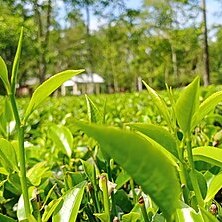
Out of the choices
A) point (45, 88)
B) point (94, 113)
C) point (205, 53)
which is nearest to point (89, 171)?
point (94, 113)

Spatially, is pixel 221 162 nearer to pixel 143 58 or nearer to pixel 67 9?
pixel 67 9

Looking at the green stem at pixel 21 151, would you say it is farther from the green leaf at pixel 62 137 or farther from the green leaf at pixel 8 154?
the green leaf at pixel 62 137

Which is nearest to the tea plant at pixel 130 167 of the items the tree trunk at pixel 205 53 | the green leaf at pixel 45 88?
the green leaf at pixel 45 88

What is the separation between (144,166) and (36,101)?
24cm

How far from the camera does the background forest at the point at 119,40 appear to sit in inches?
579

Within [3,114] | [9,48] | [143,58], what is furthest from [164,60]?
[3,114]

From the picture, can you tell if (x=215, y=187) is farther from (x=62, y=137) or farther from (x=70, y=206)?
(x=62, y=137)

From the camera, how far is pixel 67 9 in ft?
53.3

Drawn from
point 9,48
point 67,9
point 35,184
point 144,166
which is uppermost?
point 67,9

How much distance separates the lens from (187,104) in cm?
45

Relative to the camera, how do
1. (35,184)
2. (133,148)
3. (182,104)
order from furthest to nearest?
(35,184), (182,104), (133,148)

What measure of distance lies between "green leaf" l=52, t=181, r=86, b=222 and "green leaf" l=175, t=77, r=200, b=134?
0.47 ft

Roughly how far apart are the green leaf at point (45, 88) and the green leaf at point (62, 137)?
466mm

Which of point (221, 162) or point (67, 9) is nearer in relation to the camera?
point (221, 162)
